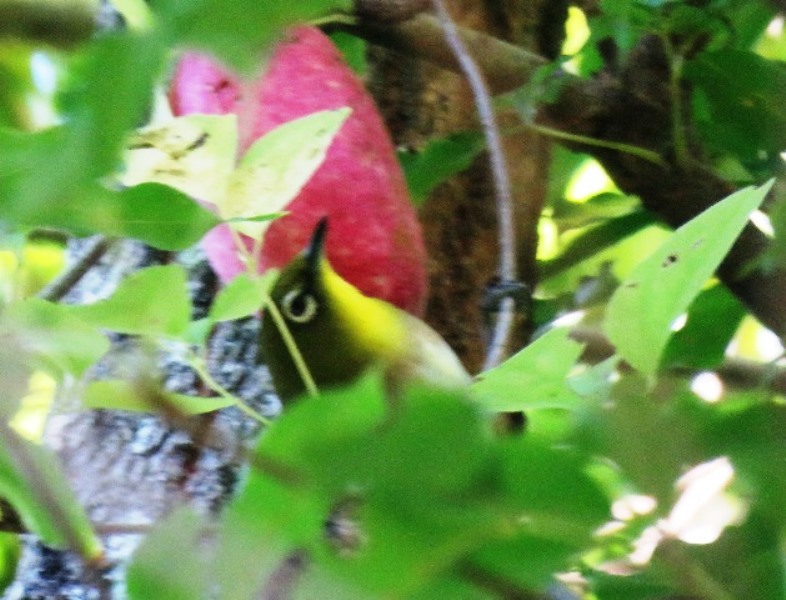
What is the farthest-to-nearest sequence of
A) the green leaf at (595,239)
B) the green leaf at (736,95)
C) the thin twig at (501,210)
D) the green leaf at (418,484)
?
the green leaf at (595,239) → the green leaf at (736,95) → the thin twig at (501,210) → the green leaf at (418,484)

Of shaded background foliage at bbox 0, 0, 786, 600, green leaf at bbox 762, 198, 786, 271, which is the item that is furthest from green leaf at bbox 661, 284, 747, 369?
green leaf at bbox 762, 198, 786, 271

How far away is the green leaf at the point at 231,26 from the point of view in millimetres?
129

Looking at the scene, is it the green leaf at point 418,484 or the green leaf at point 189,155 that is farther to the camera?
the green leaf at point 189,155

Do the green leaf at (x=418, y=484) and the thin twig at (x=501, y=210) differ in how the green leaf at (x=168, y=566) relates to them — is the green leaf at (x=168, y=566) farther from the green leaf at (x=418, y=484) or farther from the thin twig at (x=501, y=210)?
the thin twig at (x=501, y=210)

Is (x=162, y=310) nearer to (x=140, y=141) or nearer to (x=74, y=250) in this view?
(x=140, y=141)

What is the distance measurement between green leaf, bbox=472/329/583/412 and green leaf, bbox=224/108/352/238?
10cm

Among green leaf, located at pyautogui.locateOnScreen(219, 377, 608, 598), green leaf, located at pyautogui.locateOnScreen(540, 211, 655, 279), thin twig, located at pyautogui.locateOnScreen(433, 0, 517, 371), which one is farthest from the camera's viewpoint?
green leaf, located at pyautogui.locateOnScreen(540, 211, 655, 279)

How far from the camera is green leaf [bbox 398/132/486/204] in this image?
1.71 ft

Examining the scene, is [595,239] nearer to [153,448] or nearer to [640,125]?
[640,125]

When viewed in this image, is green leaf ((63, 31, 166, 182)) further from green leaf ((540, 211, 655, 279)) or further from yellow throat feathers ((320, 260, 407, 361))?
green leaf ((540, 211, 655, 279))

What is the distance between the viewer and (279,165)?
312 millimetres

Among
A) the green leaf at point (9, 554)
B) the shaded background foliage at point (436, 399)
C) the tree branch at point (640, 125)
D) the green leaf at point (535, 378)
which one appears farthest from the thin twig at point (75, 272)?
the green leaf at point (535, 378)

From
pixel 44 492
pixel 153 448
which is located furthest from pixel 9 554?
pixel 44 492

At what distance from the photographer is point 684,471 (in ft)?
0.49
